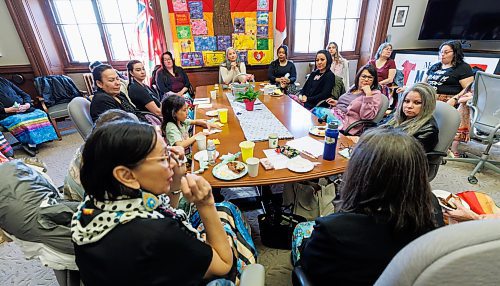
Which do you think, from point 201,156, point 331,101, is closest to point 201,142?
point 201,156

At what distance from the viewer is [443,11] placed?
12.7 ft


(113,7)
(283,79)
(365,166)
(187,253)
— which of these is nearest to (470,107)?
(283,79)

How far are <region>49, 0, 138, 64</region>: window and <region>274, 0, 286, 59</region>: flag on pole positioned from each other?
241cm

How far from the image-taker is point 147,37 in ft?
12.3

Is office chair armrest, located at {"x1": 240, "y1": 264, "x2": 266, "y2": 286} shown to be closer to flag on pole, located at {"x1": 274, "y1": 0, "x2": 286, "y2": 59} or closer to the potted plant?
the potted plant

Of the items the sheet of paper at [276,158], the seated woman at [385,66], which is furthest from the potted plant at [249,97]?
the seated woman at [385,66]

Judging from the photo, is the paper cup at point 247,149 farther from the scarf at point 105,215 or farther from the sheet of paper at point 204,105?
the sheet of paper at point 204,105

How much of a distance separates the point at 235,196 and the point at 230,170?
3.24 ft

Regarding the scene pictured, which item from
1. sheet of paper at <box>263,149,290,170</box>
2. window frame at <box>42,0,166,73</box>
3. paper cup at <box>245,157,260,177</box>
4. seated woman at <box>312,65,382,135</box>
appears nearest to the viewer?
paper cup at <box>245,157,260,177</box>

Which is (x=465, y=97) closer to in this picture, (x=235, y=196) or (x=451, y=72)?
(x=451, y=72)

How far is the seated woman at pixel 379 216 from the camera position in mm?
716

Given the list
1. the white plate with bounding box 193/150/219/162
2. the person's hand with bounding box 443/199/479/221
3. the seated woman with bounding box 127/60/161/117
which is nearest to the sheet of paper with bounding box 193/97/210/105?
the seated woman with bounding box 127/60/161/117

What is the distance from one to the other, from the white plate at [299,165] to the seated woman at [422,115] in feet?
2.64

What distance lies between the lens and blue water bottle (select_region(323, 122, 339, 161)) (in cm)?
128
